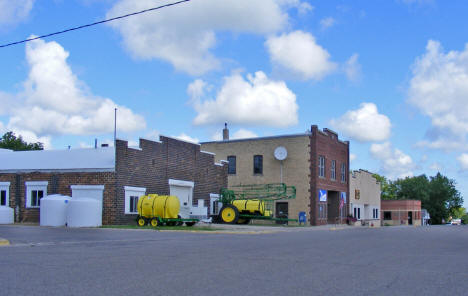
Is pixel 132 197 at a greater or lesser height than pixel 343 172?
lesser

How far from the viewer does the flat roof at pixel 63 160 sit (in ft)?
104

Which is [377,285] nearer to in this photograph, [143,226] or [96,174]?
[143,226]

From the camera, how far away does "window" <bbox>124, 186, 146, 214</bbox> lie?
1244 inches

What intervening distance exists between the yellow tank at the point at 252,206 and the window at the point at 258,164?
9313 mm

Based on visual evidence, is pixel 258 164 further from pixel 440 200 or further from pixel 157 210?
pixel 440 200

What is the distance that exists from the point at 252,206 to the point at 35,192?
1486cm

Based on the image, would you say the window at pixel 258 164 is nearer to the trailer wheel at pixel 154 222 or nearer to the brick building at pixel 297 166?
the brick building at pixel 297 166

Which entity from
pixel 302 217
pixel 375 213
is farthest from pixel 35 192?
pixel 375 213

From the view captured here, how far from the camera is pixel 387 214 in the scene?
8544 centimetres

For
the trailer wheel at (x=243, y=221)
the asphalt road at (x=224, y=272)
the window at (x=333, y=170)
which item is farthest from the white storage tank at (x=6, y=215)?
the window at (x=333, y=170)

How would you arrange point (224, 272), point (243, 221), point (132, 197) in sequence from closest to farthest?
1. point (224, 272)
2. point (132, 197)
3. point (243, 221)

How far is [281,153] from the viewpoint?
46.5m

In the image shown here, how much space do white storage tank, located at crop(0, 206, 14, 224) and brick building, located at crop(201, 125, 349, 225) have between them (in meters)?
21.4

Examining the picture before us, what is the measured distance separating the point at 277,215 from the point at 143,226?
19724 mm
